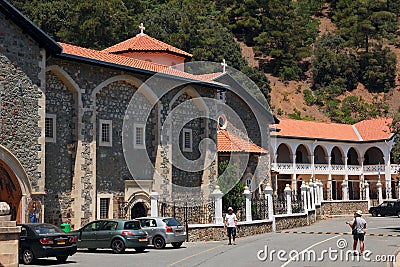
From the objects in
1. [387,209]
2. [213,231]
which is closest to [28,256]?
[213,231]

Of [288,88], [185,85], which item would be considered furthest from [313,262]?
[288,88]

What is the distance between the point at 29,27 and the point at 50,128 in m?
4.79

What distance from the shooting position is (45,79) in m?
24.8

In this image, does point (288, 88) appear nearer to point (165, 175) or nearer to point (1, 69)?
point (165, 175)

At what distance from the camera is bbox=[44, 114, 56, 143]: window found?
26156 millimetres

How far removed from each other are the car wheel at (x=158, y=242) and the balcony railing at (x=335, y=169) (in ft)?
105

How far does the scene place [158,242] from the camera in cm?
2395

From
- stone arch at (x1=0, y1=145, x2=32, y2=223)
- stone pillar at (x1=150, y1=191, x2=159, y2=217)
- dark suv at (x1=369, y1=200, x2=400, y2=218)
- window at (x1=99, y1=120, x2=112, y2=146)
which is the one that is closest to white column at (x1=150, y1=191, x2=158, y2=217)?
stone pillar at (x1=150, y1=191, x2=159, y2=217)

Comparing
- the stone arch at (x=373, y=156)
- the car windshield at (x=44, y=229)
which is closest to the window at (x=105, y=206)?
the car windshield at (x=44, y=229)

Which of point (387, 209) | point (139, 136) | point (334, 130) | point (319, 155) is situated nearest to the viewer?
point (139, 136)

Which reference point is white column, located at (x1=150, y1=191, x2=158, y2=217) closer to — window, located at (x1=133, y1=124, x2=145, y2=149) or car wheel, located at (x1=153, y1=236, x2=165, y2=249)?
window, located at (x1=133, y1=124, x2=145, y2=149)

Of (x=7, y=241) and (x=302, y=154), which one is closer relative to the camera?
(x=7, y=241)

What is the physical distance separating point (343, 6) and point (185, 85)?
311ft

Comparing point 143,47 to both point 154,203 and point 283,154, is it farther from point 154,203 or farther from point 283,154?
point 283,154
